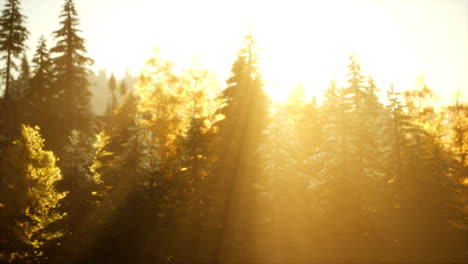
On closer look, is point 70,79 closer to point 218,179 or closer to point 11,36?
point 11,36

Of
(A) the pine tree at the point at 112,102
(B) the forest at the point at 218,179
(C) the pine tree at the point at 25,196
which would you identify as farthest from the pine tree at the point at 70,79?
(A) the pine tree at the point at 112,102

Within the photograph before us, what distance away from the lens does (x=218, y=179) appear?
1897 cm

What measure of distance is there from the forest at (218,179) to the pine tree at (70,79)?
4.0 inches

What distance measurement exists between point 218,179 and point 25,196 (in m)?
11.0

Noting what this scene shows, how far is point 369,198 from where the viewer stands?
23516mm

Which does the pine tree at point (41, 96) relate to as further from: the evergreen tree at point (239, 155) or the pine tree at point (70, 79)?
the evergreen tree at point (239, 155)

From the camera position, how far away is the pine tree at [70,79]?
91.0 ft

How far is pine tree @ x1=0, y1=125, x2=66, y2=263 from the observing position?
1553cm

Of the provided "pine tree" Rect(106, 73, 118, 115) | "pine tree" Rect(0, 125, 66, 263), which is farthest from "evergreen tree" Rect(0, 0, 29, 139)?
"pine tree" Rect(106, 73, 118, 115)

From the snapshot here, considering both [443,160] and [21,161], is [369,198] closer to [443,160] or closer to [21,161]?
[443,160]

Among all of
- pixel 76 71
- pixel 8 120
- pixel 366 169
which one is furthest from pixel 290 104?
pixel 8 120

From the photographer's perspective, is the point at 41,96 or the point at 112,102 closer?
the point at 41,96

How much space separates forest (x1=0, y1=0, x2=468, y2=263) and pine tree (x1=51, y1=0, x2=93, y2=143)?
0.10m

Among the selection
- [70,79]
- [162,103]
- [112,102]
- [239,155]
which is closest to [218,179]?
[239,155]
